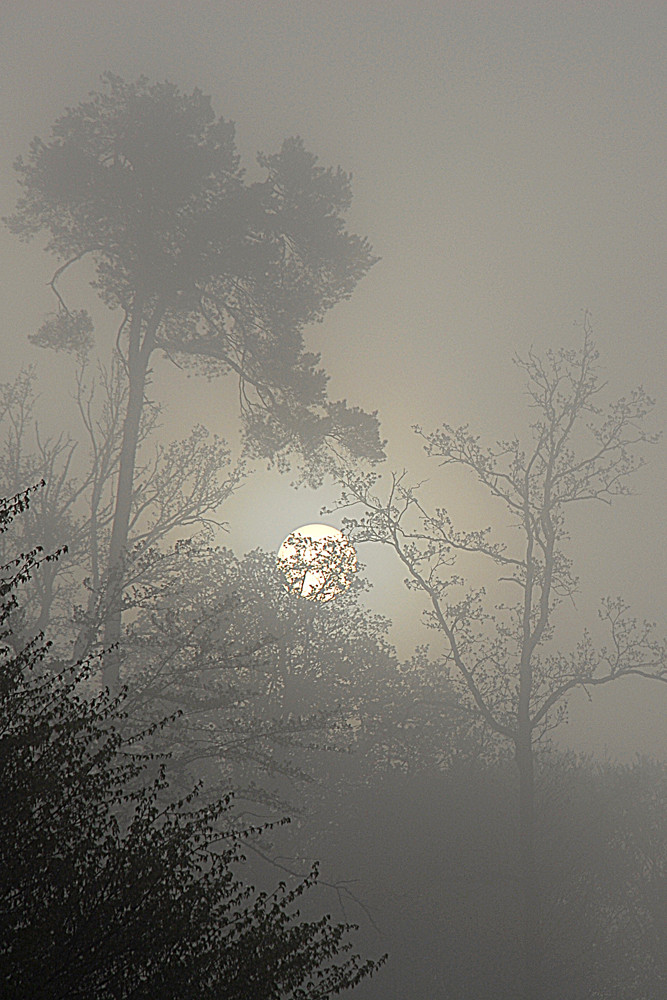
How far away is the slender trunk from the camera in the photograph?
18.3 metres

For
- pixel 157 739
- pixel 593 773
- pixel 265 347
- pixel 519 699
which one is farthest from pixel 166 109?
pixel 593 773

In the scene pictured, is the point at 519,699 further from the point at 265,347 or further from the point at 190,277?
the point at 190,277

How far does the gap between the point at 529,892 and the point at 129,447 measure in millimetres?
12787

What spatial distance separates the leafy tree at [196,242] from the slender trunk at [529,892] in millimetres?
7903

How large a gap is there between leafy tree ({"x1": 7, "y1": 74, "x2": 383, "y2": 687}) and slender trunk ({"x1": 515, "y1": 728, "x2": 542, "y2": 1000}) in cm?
790

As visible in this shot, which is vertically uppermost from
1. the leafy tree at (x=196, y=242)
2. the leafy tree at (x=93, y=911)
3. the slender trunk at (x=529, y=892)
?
the leafy tree at (x=196, y=242)

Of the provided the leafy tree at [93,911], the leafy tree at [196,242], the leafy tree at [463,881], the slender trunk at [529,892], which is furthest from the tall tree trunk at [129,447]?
the slender trunk at [529,892]

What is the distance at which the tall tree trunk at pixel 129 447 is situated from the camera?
52.3 ft

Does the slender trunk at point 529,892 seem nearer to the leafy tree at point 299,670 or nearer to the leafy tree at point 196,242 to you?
the leafy tree at point 299,670

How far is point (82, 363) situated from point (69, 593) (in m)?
5.93

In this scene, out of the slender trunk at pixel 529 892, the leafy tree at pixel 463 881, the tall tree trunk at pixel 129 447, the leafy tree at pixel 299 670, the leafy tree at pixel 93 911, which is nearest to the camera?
the leafy tree at pixel 93 911

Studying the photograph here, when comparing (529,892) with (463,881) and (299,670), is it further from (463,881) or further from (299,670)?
(299,670)

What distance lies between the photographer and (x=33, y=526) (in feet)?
66.0

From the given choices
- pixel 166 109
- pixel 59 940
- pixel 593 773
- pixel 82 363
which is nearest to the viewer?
pixel 59 940
